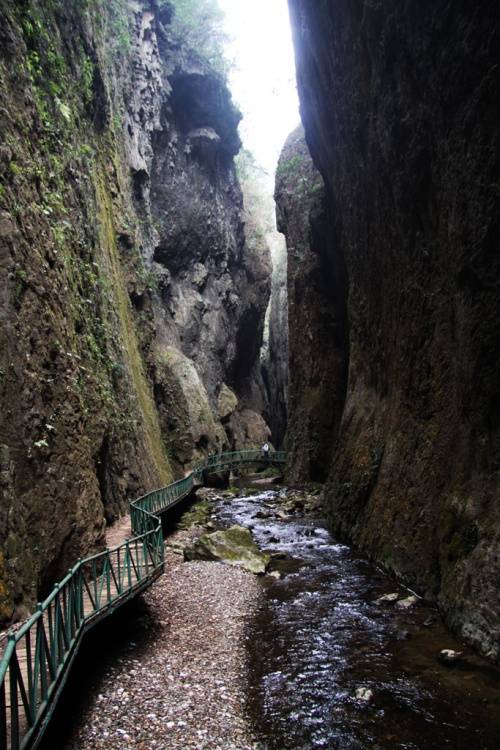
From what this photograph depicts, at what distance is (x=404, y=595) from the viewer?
11484 millimetres

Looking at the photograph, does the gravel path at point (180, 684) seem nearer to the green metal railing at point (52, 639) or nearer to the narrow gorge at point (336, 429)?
the narrow gorge at point (336, 429)

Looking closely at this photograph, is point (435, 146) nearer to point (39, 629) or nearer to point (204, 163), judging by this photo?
point (39, 629)

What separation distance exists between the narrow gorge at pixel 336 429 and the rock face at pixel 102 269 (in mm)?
117

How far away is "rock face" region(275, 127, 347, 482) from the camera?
2914 centimetres

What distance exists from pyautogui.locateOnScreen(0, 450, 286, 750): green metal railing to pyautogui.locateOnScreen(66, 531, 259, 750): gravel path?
35.6 inches

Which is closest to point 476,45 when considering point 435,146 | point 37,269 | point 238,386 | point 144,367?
point 435,146

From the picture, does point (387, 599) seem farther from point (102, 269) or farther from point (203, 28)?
point (203, 28)

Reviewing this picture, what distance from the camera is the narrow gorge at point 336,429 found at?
24.7ft

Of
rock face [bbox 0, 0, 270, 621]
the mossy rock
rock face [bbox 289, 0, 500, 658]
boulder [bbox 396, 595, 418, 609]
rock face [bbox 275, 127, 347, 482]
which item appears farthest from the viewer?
rock face [bbox 275, 127, 347, 482]

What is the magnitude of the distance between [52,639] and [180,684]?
2734mm

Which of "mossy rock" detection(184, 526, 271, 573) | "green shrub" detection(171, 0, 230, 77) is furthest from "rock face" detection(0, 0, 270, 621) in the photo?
"mossy rock" detection(184, 526, 271, 573)

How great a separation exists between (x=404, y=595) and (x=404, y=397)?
5.07 metres

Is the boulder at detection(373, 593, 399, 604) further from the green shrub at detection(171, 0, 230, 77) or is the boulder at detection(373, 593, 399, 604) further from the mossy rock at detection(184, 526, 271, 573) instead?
the green shrub at detection(171, 0, 230, 77)

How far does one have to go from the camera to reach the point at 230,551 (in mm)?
15680
